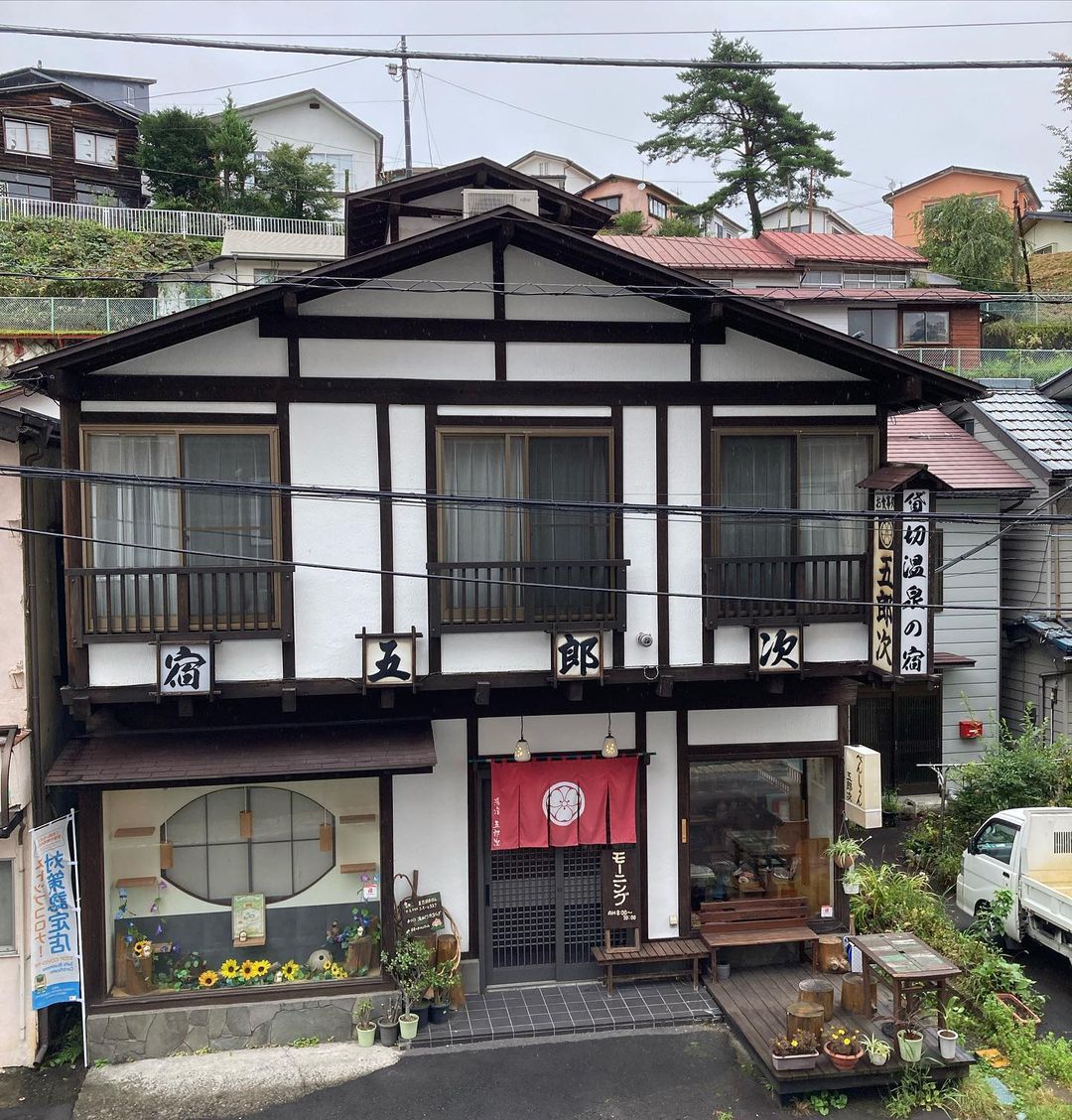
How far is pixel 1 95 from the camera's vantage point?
4031 cm

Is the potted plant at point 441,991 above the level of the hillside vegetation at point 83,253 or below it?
below

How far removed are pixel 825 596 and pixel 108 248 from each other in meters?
30.7

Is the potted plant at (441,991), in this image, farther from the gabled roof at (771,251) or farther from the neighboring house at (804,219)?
the neighboring house at (804,219)

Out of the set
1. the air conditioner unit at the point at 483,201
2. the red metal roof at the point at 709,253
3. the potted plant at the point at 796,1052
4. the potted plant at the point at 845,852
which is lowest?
the potted plant at the point at 796,1052

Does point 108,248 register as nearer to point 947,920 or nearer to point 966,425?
point 966,425

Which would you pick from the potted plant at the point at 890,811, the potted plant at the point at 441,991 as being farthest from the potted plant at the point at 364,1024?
the potted plant at the point at 890,811

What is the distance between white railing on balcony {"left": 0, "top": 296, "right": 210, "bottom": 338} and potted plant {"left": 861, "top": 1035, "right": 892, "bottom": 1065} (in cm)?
2318

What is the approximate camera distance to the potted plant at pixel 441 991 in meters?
11.4

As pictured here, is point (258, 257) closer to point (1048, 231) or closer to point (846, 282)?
point (846, 282)

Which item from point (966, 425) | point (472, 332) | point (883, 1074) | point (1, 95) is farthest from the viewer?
point (1, 95)

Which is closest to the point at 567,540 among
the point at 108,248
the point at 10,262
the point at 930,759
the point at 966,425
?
the point at 930,759

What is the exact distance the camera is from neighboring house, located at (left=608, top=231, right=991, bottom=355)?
2850 cm

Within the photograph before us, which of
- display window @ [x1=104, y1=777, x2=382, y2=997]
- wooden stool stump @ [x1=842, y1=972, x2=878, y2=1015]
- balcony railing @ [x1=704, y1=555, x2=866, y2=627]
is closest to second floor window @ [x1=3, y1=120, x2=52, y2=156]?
display window @ [x1=104, y1=777, x2=382, y2=997]

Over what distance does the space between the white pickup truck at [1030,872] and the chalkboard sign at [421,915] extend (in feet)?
25.4
